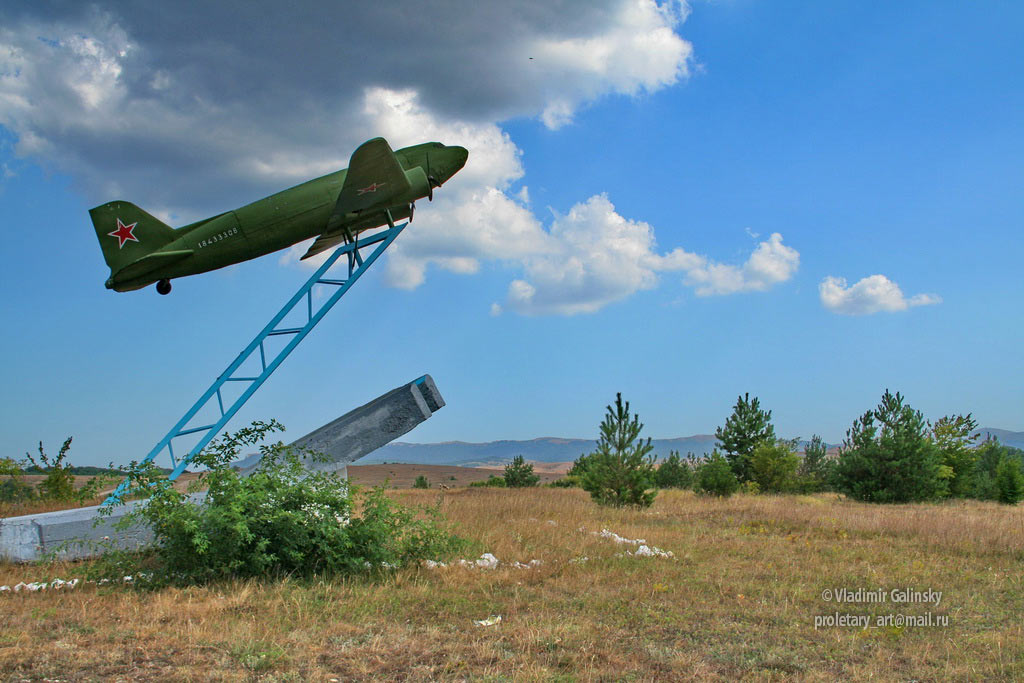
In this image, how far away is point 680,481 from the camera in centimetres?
2988

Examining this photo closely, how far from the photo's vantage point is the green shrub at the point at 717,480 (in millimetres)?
20375

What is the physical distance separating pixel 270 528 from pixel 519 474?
20.2 m

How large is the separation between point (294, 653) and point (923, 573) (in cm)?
770

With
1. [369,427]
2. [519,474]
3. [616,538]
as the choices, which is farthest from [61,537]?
[519,474]

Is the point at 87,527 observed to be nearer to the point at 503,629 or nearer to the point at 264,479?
the point at 264,479

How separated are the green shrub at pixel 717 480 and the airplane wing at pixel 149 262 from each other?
16139mm

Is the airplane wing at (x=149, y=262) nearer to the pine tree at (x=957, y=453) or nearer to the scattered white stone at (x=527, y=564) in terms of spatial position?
the scattered white stone at (x=527, y=564)

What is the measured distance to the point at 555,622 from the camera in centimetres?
584

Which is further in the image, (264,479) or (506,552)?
(506,552)

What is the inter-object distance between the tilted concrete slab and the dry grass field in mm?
382

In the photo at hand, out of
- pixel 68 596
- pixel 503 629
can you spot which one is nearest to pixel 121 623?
pixel 68 596

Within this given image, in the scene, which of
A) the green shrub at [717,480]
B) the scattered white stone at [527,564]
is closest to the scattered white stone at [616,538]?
the scattered white stone at [527,564]

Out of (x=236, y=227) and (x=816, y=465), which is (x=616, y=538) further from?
(x=816, y=465)

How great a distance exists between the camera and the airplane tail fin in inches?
399
